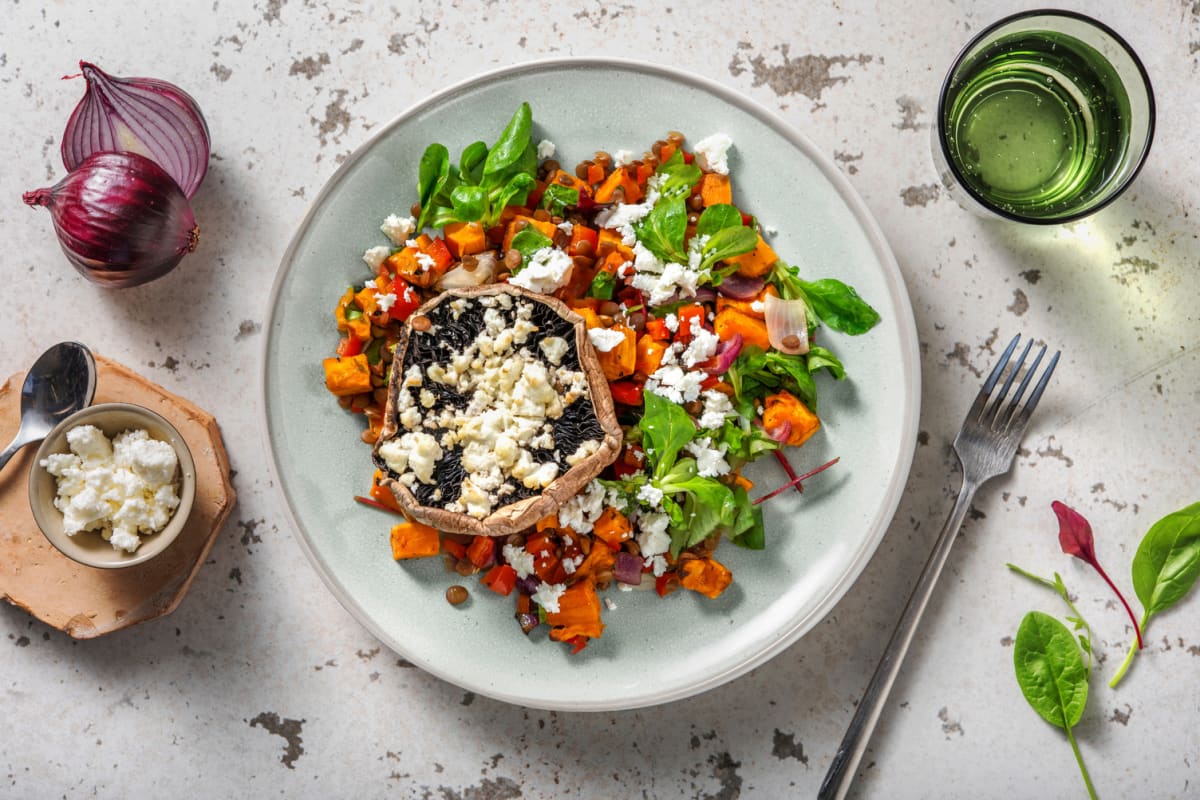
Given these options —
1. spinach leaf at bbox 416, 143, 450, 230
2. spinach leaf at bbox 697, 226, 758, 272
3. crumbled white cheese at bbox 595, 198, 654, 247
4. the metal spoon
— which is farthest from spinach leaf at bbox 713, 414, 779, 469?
the metal spoon

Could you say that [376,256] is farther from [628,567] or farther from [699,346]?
[628,567]

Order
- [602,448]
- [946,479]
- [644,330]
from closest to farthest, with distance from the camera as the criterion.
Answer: [602,448] < [644,330] < [946,479]

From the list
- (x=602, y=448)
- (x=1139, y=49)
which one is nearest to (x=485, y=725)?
(x=602, y=448)

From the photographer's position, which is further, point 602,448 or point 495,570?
point 495,570

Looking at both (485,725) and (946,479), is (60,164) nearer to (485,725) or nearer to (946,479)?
(485,725)

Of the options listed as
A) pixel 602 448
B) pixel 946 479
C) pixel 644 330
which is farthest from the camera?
pixel 946 479

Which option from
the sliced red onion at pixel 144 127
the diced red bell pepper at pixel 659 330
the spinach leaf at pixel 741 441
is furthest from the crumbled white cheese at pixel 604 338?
the sliced red onion at pixel 144 127

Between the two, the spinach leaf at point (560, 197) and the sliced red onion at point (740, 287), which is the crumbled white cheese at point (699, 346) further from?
the spinach leaf at point (560, 197)
